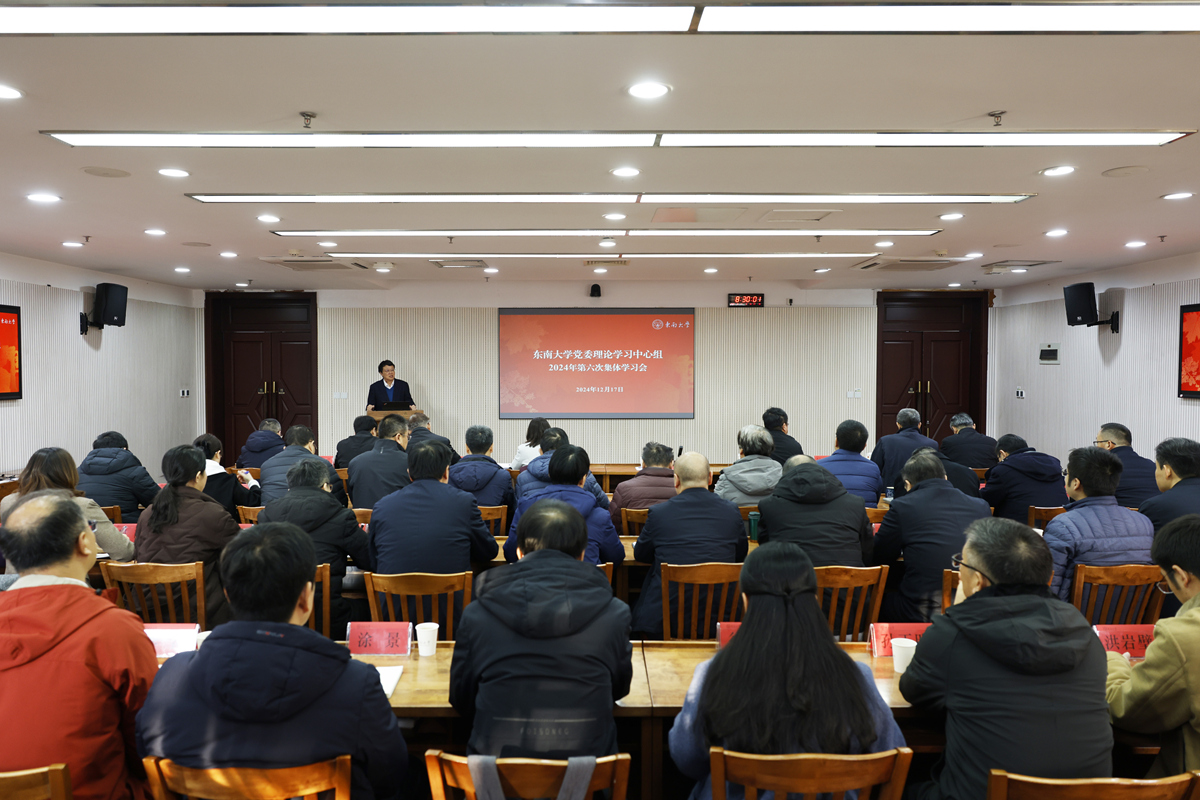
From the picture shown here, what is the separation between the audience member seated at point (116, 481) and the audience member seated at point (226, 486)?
0.32 ft

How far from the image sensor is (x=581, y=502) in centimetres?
367

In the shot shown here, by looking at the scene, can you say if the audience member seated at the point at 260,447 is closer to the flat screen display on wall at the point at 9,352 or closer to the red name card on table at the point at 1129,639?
the flat screen display on wall at the point at 9,352

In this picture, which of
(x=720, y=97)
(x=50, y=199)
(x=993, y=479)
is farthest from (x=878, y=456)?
(x=50, y=199)

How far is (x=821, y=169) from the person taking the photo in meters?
4.49

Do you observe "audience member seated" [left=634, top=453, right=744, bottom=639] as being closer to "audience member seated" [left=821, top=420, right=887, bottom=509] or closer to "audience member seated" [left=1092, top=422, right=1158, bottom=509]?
"audience member seated" [left=821, top=420, right=887, bottom=509]

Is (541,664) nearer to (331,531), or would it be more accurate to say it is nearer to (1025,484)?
(331,531)

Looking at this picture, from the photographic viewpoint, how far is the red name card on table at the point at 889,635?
8.25 ft

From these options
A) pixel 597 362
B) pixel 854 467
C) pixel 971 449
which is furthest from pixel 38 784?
pixel 597 362

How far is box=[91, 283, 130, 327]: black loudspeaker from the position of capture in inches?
353

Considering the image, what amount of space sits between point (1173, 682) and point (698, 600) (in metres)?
1.73

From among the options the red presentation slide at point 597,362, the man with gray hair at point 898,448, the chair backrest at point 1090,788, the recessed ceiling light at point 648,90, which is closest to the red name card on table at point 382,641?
the chair backrest at point 1090,788

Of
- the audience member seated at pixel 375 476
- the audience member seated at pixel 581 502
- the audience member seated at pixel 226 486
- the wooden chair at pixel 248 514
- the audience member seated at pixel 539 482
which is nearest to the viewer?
the audience member seated at pixel 581 502

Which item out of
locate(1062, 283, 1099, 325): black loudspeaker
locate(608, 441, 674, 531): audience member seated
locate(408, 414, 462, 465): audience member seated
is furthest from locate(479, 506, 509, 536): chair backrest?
locate(1062, 283, 1099, 325): black loudspeaker

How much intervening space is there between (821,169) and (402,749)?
3.86m
